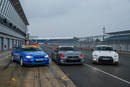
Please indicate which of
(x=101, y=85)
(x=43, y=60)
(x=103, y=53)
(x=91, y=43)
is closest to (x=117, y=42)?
(x=91, y=43)

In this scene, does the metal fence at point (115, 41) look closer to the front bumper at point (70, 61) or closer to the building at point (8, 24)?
the building at point (8, 24)

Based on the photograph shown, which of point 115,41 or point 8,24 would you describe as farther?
point 8,24

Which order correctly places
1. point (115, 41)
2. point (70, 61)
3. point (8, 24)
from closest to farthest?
point (70, 61)
point (115, 41)
point (8, 24)

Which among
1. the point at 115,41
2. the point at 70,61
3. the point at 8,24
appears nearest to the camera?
the point at 70,61

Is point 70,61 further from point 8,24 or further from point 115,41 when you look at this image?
point 8,24

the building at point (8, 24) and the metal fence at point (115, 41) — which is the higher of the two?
the building at point (8, 24)

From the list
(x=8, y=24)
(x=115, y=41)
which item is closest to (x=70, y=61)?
(x=115, y=41)

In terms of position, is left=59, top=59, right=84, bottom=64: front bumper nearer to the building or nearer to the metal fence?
the building

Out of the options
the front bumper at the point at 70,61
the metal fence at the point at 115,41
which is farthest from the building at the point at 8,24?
the metal fence at the point at 115,41

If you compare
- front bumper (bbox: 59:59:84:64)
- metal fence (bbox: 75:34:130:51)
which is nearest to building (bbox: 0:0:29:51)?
front bumper (bbox: 59:59:84:64)

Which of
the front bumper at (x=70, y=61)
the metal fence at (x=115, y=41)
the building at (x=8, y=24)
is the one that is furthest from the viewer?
the building at (x=8, y=24)

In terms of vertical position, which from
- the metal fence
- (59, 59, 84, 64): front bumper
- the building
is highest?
the building

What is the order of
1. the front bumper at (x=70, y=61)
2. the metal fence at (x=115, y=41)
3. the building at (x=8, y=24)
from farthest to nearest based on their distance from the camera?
1. the building at (x=8, y=24)
2. the metal fence at (x=115, y=41)
3. the front bumper at (x=70, y=61)

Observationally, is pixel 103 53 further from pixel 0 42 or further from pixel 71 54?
pixel 0 42
